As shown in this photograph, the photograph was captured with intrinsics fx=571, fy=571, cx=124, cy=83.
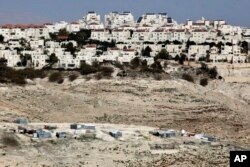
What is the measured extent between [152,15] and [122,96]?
75.1m

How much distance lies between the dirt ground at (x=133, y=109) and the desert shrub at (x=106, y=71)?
7.00ft

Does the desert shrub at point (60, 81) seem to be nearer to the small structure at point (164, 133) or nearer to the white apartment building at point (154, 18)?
the small structure at point (164, 133)

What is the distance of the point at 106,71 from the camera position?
4738 centimetres

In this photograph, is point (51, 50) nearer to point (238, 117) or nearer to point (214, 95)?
point (214, 95)

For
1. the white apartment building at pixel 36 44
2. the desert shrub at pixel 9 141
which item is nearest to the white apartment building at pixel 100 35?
the white apartment building at pixel 36 44

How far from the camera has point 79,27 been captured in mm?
89312

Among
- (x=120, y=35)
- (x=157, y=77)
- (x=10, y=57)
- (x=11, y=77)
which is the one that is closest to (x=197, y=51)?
(x=120, y=35)

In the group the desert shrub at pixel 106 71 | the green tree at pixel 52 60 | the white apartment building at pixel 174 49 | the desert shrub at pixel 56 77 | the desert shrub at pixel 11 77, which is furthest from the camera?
the white apartment building at pixel 174 49

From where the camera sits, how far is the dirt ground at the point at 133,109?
75.2 feet

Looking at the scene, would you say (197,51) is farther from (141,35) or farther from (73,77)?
(73,77)

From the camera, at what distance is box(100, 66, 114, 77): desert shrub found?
152 ft

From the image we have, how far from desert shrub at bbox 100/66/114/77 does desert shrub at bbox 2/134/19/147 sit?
23.1 m

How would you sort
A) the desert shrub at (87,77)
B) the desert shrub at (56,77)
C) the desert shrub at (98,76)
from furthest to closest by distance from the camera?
the desert shrub at (56,77) < the desert shrub at (87,77) < the desert shrub at (98,76)

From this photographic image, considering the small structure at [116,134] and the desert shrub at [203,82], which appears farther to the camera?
the desert shrub at [203,82]
